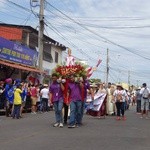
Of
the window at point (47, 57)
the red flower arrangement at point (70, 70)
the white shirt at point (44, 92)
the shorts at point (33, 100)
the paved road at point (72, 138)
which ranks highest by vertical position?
the window at point (47, 57)

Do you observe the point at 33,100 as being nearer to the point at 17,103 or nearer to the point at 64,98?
the point at 17,103

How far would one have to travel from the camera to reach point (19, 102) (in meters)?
22.0

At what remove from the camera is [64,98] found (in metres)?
17.2

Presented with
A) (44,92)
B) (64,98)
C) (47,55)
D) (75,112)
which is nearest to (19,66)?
(44,92)

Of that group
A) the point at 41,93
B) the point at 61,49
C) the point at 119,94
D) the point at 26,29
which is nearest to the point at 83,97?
the point at 119,94

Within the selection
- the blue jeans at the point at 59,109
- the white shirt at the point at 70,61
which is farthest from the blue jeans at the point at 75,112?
the white shirt at the point at 70,61

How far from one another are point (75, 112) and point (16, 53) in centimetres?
1579

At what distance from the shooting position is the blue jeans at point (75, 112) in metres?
16.5

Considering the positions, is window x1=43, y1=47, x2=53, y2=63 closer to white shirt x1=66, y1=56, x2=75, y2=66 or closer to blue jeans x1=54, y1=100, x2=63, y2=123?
white shirt x1=66, y1=56, x2=75, y2=66

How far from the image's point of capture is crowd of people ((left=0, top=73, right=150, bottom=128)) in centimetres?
1677

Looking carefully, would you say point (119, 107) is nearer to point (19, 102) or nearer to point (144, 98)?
point (144, 98)

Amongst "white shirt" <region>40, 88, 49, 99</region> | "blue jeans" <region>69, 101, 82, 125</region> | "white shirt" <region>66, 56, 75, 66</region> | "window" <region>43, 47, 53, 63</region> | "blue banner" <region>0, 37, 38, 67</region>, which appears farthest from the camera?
"window" <region>43, 47, 53, 63</region>

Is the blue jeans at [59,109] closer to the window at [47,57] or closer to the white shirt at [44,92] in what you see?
the white shirt at [44,92]

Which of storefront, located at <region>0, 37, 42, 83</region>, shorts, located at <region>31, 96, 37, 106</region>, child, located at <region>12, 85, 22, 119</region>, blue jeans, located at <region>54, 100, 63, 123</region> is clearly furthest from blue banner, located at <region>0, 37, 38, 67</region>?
blue jeans, located at <region>54, 100, 63, 123</region>
